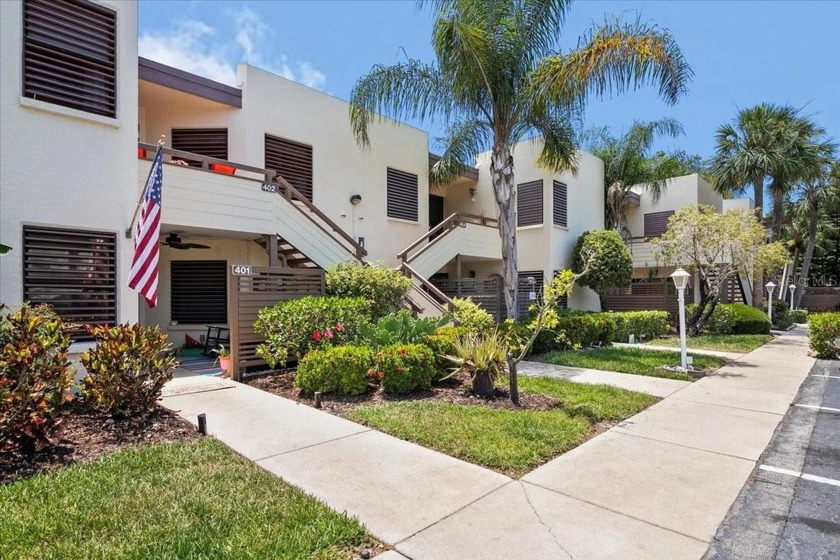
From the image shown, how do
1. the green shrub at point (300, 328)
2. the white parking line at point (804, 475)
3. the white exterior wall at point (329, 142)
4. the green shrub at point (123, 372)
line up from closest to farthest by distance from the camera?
the white parking line at point (804, 475) → the green shrub at point (123, 372) → the green shrub at point (300, 328) → the white exterior wall at point (329, 142)

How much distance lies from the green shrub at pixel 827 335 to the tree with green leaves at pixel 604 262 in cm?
646

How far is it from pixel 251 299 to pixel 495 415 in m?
5.19

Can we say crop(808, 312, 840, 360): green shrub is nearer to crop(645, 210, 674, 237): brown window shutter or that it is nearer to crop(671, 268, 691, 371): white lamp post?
crop(671, 268, 691, 371): white lamp post

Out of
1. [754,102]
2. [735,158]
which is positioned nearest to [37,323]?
[735,158]

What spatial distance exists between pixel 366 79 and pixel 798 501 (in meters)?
11.2

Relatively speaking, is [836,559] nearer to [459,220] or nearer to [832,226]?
[459,220]

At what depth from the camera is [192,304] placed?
12.1 metres

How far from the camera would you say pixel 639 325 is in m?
15.4

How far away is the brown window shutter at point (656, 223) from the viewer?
894 inches

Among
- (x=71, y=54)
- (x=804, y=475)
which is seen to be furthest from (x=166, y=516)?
(x=71, y=54)

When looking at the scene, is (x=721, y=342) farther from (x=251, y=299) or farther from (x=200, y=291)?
(x=200, y=291)

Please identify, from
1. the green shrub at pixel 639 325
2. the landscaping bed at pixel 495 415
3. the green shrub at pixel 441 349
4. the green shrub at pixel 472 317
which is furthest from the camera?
the green shrub at pixel 639 325

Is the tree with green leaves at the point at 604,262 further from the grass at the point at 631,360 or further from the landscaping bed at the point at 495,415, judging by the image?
the landscaping bed at the point at 495,415

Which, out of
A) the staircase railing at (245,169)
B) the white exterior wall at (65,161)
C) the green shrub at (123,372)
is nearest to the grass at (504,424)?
the green shrub at (123,372)
